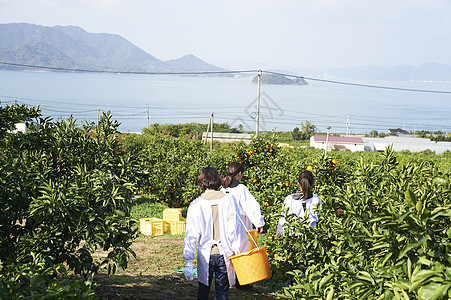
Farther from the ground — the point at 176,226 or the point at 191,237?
the point at 191,237

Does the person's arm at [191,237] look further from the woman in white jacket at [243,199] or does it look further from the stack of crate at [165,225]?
the stack of crate at [165,225]

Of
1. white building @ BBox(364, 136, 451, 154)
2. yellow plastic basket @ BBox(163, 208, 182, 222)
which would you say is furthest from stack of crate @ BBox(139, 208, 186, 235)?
white building @ BBox(364, 136, 451, 154)

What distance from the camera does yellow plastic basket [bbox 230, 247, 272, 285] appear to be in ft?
14.2

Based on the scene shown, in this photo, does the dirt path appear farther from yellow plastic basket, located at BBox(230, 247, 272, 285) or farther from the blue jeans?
yellow plastic basket, located at BBox(230, 247, 272, 285)

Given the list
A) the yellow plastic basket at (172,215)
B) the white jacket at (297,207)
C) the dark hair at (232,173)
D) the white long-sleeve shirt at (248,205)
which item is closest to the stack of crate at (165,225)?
the yellow plastic basket at (172,215)

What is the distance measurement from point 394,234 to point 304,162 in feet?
24.2

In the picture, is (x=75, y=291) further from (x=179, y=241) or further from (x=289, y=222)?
(x=179, y=241)

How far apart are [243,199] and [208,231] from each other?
1548mm

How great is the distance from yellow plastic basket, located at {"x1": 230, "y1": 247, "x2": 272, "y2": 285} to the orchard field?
1.08 feet

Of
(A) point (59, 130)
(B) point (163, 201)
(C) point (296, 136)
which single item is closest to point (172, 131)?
(C) point (296, 136)

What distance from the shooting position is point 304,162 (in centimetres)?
962

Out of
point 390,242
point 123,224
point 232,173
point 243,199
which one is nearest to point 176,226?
point 232,173

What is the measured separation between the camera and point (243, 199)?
19.4ft

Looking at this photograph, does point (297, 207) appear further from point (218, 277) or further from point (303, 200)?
point (218, 277)
